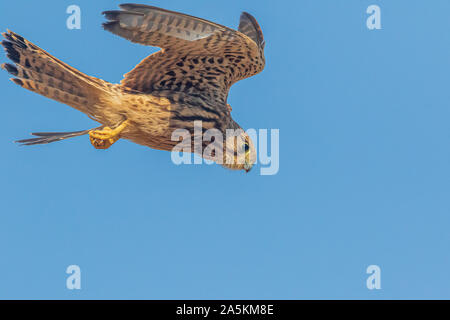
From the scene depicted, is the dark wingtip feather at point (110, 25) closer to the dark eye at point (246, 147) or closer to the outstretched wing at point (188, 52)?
the outstretched wing at point (188, 52)

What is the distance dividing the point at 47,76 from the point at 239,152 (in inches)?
105

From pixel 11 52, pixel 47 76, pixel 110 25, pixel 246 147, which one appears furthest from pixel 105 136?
pixel 246 147

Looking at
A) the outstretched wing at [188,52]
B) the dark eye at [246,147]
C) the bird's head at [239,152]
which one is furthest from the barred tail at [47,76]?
the dark eye at [246,147]

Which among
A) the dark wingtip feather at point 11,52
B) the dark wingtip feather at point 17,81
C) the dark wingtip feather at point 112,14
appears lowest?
the dark wingtip feather at point 17,81

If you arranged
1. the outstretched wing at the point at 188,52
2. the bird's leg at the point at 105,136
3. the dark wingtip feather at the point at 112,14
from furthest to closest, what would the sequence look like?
the bird's leg at the point at 105,136 < the outstretched wing at the point at 188,52 < the dark wingtip feather at the point at 112,14

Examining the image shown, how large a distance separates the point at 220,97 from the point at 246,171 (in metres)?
1.11

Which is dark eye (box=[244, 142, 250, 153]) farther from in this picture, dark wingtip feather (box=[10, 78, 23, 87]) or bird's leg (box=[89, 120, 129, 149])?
dark wingtip feather (box=[10, 78, 23, 87])

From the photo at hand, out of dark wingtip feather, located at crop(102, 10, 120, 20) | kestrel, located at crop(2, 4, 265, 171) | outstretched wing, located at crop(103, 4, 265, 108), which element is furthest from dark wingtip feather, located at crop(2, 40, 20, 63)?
dark wingtip feather, located at crop(102, 10, 120, 20)

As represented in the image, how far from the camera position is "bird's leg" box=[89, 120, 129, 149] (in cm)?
706

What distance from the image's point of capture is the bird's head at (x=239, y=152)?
7918 millimetres

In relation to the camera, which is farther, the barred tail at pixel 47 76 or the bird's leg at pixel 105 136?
the bird's leg at pixel 105 136

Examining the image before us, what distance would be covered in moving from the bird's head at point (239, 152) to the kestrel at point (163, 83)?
1cm

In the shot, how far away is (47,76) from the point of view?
694cm

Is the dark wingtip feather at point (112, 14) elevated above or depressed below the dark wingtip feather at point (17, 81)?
above
